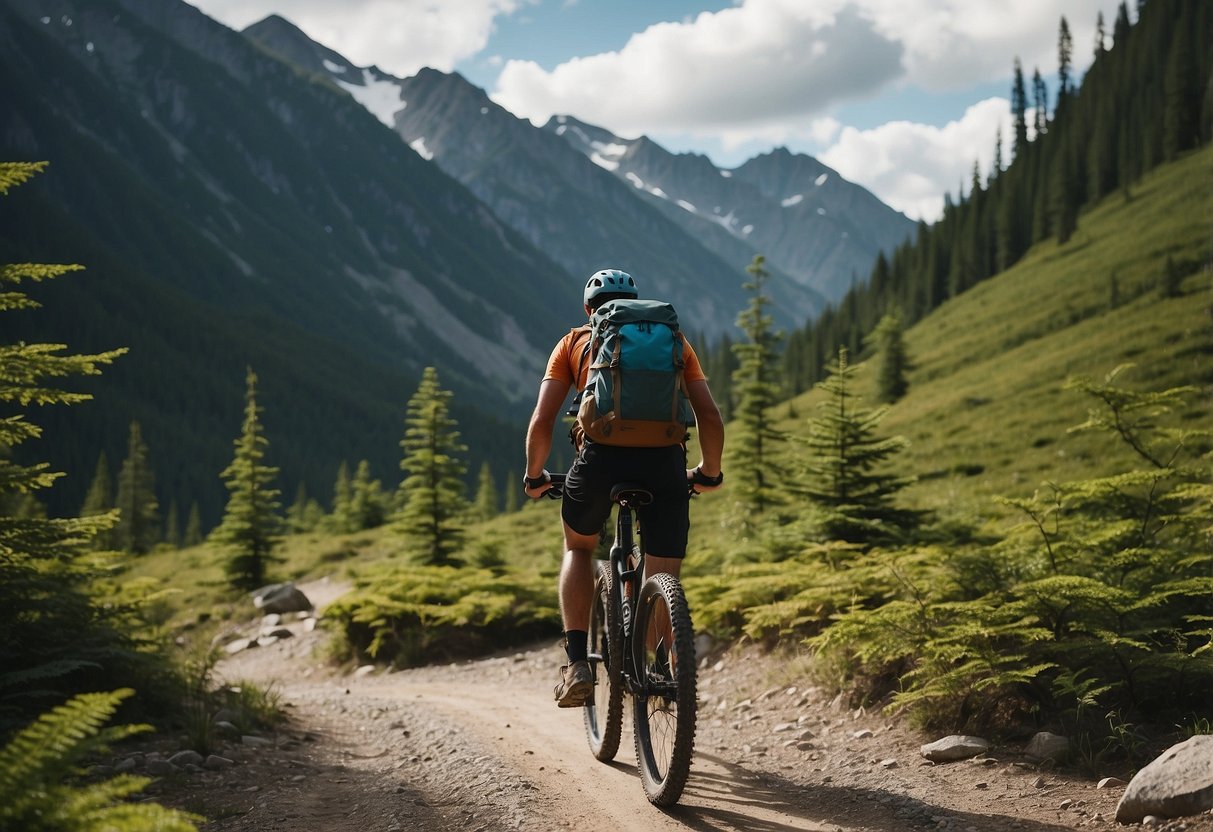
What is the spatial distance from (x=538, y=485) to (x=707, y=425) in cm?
123

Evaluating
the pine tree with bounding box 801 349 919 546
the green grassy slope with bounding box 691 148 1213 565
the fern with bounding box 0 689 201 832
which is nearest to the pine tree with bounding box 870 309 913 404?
the green grassy slope with bounding box 691 148 1213 565

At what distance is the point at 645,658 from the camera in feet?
17.0

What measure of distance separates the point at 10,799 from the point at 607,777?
3959 mm

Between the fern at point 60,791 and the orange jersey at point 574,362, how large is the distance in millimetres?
3413

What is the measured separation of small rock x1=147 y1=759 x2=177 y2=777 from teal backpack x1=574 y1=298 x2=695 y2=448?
3990 millimetres

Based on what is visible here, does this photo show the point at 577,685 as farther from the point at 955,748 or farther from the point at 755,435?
the point at 755,435

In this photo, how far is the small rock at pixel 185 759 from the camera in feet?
20.4

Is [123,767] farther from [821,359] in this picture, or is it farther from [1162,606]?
[821,359]

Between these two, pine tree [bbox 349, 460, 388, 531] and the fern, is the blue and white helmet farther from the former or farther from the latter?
pine tree [bbox 349, 460, 388, 531]

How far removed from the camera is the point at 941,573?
7.42 meters

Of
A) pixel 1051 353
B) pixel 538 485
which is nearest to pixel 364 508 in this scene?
pixel 1051 353

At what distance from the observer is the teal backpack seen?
497cm

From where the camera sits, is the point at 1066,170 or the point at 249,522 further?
the point at 1066,170

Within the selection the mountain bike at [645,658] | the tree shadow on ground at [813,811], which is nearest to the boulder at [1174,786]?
the tree shadow on ground at [813,811]
